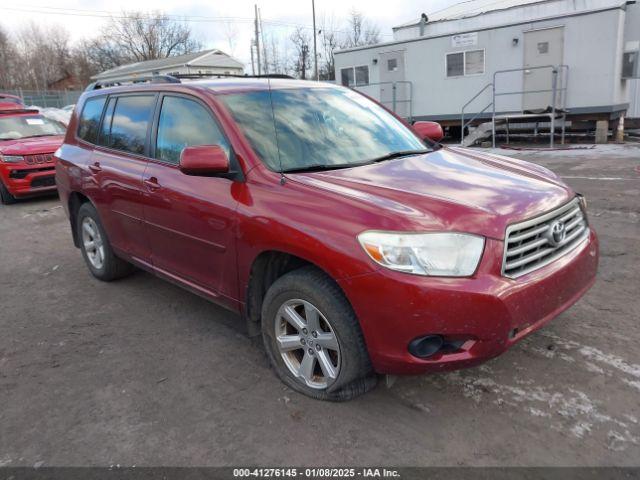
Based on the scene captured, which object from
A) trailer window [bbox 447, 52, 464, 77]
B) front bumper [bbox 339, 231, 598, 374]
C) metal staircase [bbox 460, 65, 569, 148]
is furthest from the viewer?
trailer window [bbox 447, 52, 464, 77]

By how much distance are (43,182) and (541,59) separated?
12791 mm

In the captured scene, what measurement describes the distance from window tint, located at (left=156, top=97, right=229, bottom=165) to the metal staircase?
41.4 feet

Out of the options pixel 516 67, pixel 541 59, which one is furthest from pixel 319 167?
pixel 516 67

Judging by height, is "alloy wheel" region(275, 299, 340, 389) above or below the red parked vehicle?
below

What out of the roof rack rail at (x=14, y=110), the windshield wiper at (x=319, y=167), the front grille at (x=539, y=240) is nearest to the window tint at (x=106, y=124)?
the windshield wiper at (x=319, y=167)

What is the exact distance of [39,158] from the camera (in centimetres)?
957

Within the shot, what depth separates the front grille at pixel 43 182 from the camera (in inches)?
377

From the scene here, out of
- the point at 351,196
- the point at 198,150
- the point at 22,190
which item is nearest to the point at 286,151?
the point at 198,150

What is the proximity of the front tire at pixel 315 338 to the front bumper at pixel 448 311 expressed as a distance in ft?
0.34

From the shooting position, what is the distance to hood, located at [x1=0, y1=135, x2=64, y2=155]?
945cm

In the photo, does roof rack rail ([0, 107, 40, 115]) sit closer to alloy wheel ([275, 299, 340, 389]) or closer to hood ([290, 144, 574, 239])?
hood ([290, 144, 574, 239])

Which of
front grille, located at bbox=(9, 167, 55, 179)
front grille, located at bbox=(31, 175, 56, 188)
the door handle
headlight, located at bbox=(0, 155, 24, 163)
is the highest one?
the door handle

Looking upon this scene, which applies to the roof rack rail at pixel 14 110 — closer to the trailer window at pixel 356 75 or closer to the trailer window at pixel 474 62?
the trailer window at pixel 356 75

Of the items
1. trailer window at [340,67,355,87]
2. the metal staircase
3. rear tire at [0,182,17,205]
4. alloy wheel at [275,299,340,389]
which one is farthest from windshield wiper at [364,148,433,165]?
trailer window at [340,67,355,87]
